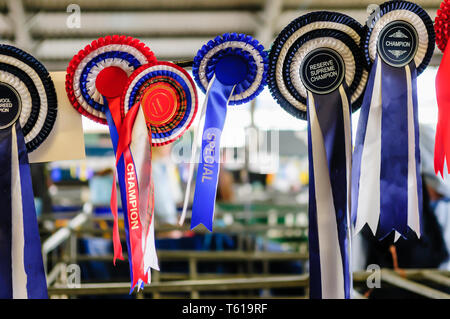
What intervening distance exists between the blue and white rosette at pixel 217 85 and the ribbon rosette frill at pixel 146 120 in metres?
0.04

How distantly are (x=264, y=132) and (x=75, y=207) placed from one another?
2.89m

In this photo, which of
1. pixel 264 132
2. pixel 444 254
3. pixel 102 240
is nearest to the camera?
pixel 444 254

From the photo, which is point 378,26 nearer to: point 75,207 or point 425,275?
point 425,275

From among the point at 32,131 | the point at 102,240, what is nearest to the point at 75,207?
the point at 102,240

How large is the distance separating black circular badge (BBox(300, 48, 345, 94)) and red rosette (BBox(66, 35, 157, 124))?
0.22 meters

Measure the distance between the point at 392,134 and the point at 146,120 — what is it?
355 millimetres

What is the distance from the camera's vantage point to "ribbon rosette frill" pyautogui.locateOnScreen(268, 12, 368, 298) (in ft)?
1.77

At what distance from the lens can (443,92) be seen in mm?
551

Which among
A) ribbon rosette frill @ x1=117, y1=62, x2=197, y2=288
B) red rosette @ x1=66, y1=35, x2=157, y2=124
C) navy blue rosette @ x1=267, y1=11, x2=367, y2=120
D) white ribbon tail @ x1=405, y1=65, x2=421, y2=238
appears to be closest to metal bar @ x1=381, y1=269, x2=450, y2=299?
white ribbon tail @ x1=405, y1=65, x2=421, y2=238

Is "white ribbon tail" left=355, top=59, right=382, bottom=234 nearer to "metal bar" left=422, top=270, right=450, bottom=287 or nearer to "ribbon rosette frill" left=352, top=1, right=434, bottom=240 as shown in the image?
"ribbon rosette frill" left=352, top=1, right=434, bottom=240

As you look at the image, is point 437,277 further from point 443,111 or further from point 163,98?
point 163,98

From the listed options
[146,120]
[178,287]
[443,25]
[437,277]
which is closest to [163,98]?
[146,120]
